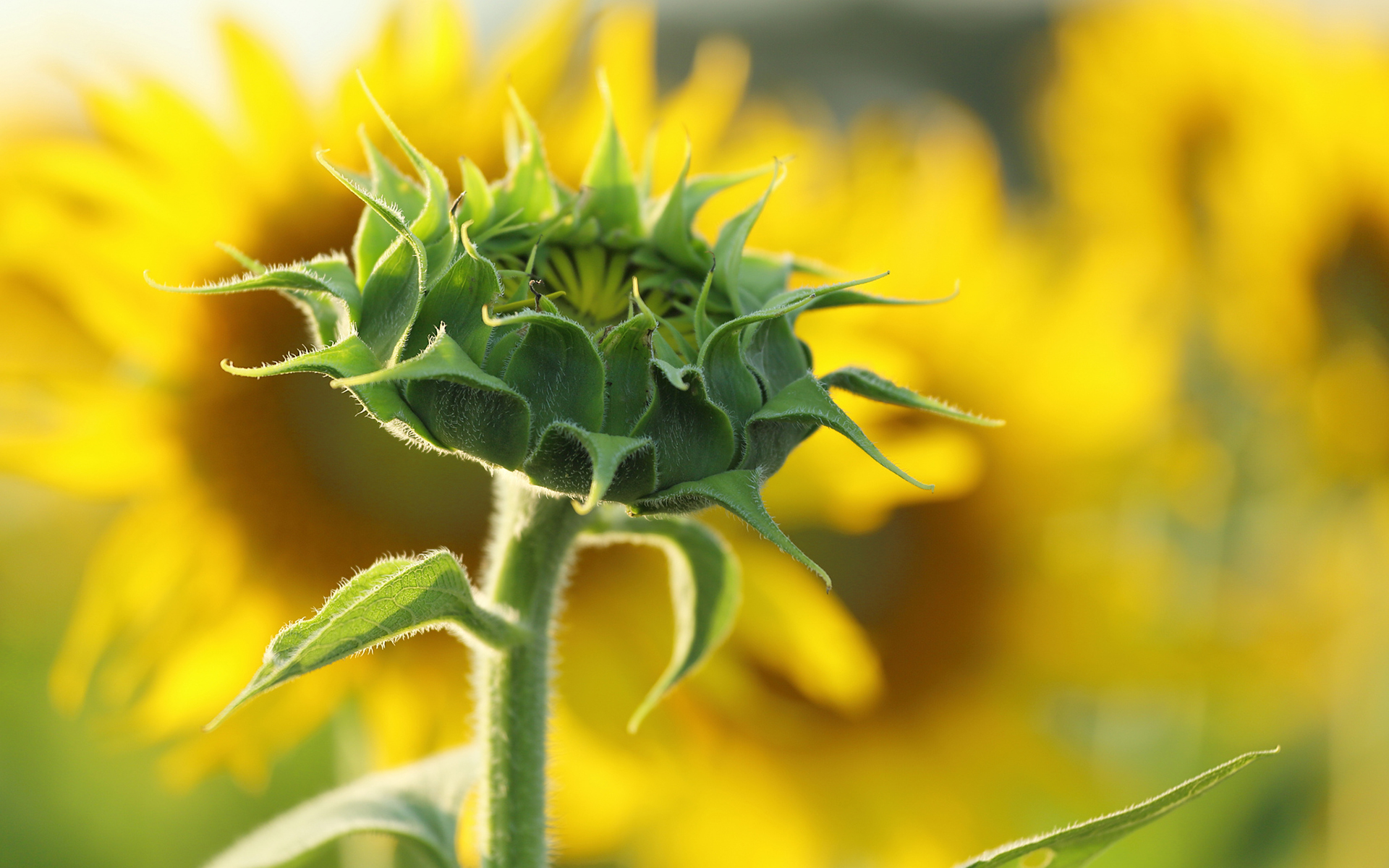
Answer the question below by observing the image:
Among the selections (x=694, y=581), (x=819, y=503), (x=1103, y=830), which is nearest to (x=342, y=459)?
(x=819, y=503)

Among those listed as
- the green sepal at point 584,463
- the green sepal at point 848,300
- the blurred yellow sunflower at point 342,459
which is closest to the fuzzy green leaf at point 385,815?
the green sepal at point 584,463

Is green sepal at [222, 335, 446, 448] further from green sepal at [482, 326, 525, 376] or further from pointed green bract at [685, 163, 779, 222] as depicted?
pointed green bract at [685, 163, 779, 222]

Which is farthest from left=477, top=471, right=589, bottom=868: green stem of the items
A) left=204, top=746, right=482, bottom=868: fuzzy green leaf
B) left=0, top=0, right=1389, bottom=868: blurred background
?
left=0, top=0, right=1389, bottom=868: blurred background

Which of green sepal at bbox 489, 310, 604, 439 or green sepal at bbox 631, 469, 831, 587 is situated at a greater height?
green sepal at bbox 489, 310, 604, 439

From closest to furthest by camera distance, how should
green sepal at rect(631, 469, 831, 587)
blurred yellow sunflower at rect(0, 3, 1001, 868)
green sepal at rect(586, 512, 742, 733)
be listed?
1. green sepal at rect(631, 469, 831, 587)
2. green sepal at rect(586, 512, 742, 733)
3. blurred yellow sunflower at rect(0, 3, 1001, 868)

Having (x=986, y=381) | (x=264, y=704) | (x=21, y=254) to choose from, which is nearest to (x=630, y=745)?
(x=264, y=704)

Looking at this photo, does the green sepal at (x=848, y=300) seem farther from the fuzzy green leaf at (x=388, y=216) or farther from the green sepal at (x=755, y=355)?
the fuzzy green leaf at (x=388, y=216)

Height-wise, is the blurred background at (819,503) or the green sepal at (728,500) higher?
the blurred background at (819,503)

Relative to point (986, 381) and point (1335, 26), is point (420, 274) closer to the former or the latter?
point (986, 381)
